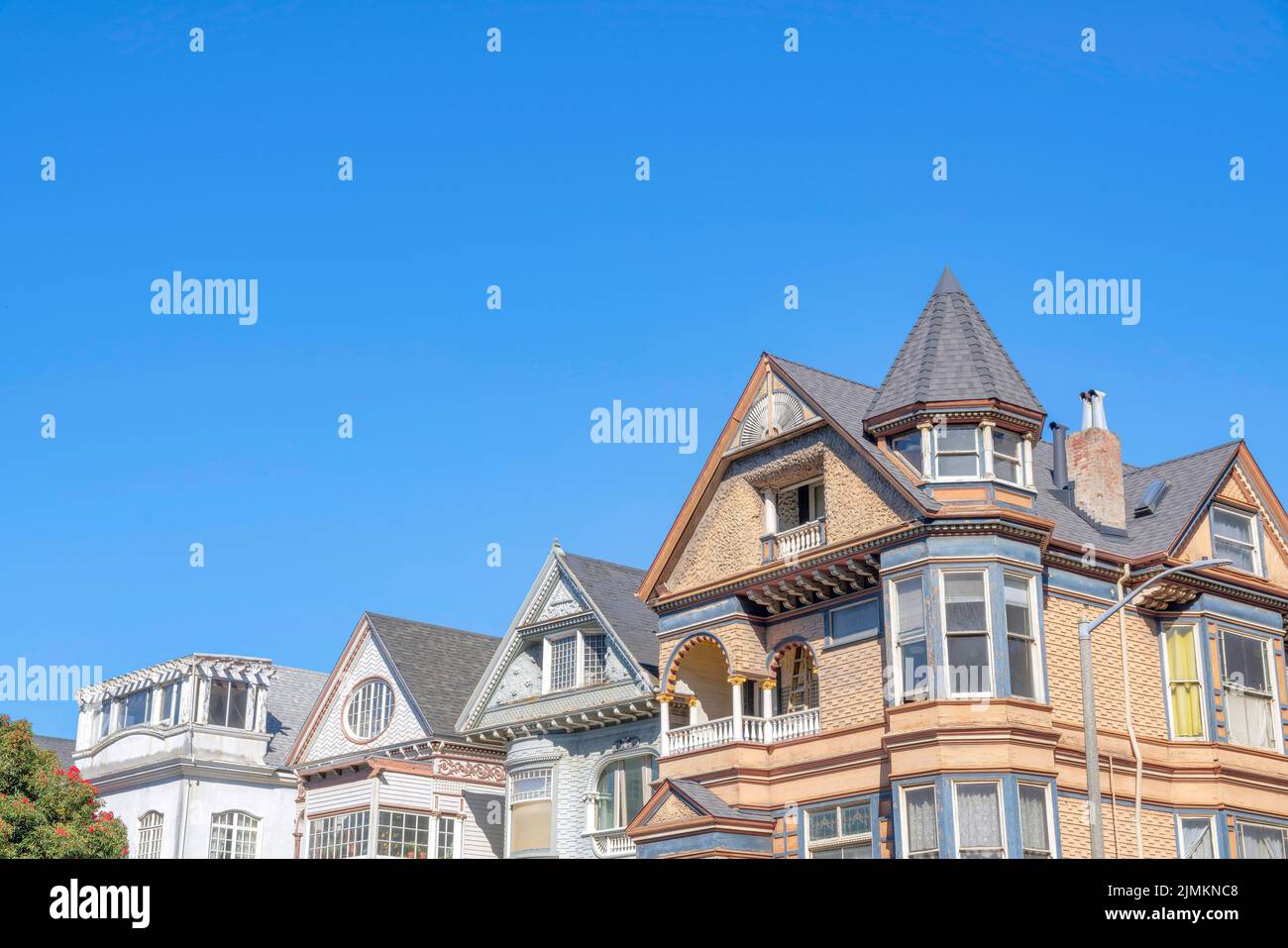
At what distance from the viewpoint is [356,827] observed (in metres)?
46.2

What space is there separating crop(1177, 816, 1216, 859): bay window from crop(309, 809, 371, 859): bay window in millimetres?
23105

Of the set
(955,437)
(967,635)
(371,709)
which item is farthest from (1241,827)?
(371,709)

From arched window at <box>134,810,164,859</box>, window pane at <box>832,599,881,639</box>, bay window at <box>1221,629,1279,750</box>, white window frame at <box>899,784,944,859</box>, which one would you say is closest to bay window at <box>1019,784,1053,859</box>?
white window frame at <box>899,784,944,859</box>

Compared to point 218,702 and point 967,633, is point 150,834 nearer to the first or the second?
point 218,702

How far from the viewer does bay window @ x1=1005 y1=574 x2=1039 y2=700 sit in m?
31.3

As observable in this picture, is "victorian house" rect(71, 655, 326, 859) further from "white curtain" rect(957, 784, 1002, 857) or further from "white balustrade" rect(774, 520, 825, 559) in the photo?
"white curtain" rect(957, 784, 1002, 857)

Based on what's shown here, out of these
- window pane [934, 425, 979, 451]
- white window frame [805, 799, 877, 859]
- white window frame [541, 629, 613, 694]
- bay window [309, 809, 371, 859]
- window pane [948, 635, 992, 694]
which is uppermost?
window pane [934, 425, 979, 451]

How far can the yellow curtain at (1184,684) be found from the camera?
114 ft

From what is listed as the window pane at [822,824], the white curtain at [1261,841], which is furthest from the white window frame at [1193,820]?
the window pane at [822,824]

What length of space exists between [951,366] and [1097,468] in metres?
6.18

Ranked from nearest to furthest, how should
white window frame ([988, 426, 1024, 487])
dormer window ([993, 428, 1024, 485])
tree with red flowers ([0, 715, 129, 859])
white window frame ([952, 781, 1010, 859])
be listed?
white window frame ([952, 781, 1010, 859]), white window frame ([988, 426, 1024, 487]), dormer window ([993, 428, 1024, 485]), tree with red flowers ([0, 715, 129, 859])

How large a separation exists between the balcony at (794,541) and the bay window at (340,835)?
16898mm

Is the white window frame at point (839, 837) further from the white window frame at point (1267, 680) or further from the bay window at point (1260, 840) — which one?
the white window frame at point (1267, 680)
